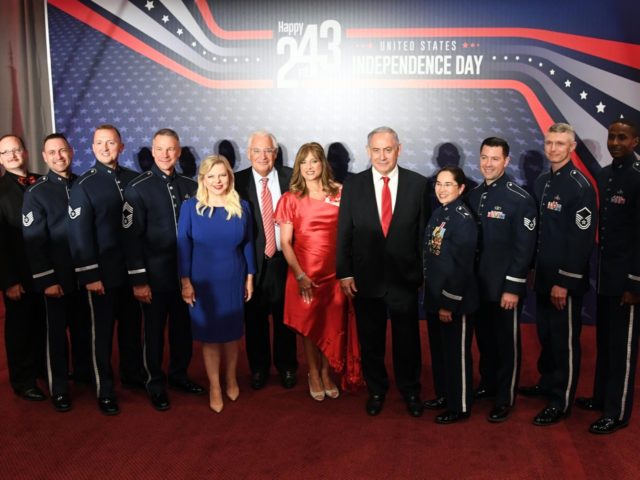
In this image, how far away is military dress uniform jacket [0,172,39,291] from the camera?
3.36 m

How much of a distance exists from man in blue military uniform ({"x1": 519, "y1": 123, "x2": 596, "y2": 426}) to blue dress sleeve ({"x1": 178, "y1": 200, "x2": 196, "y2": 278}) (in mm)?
1854

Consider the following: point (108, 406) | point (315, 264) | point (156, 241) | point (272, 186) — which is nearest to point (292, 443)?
point (315, 264)

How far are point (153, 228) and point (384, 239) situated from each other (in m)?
1.27

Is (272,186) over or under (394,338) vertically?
over

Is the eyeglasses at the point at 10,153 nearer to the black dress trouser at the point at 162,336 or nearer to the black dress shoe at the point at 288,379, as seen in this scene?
the black dress trouser at the point at 162,336

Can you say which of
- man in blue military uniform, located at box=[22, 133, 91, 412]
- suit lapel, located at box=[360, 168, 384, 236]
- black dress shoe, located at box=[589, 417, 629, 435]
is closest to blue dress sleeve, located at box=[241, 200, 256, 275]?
suit lapel, located at box=[360, 168, 384, 236]

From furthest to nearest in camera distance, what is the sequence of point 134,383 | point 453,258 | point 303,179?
point 134,383
point 303,179
point 453,258

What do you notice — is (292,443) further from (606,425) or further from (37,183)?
(37,183)

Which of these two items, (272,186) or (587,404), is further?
(272,186)

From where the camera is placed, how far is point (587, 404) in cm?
333

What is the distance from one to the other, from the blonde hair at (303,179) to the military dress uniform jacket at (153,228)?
644 mm

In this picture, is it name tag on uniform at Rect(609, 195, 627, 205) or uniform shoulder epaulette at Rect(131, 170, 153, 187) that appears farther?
uniform shoulder epaulette at Rect(131, 170, 153, 187)

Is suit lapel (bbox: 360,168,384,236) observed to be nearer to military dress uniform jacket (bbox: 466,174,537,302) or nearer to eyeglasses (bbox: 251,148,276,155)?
military dress uniform jacket (bbox: 466,174,537,302)

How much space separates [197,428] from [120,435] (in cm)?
39
